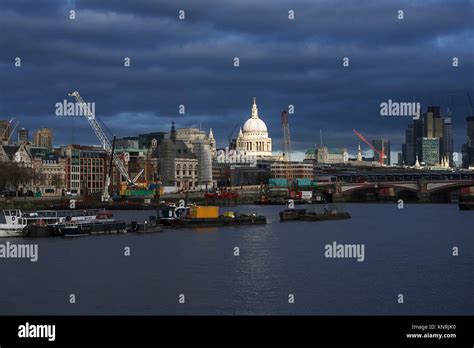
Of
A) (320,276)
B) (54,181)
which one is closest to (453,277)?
(320,276)

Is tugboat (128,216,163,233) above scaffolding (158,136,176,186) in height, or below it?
below

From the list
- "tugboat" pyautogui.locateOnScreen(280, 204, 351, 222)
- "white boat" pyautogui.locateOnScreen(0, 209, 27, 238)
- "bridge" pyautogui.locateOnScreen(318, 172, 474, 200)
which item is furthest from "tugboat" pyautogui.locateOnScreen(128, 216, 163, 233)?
"bridge" pyautogui.locateOnScreen(318, 172, 474, 200)

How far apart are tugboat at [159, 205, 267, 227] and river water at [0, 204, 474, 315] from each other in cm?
1128

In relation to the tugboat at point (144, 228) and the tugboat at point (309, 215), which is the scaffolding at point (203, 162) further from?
the tugboat at point (144, 228)

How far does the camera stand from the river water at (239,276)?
2852 cm

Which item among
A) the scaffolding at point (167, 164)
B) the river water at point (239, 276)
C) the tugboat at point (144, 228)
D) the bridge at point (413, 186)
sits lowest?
the river water at point (239, 276)

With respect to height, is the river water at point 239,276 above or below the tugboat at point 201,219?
below

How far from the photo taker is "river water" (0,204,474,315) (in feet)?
93.6

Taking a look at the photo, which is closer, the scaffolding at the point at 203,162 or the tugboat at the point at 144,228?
the tugboat at the point at 144,228

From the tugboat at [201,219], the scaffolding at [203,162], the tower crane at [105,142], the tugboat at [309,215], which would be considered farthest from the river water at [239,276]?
the scaffolding at [203,162]

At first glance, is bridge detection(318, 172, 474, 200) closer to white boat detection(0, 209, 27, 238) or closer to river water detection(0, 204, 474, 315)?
river water detection(0, 204, 474, 315)

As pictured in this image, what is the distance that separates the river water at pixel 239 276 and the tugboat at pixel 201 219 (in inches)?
444

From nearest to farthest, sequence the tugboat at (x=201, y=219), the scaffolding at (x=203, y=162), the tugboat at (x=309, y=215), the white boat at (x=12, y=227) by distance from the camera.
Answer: the white boat at (x=12, y=227), the tugboat at (x=201, y=219), the tugboat at (x=309, y=215), the scaffolding at (x=203, y=162)
